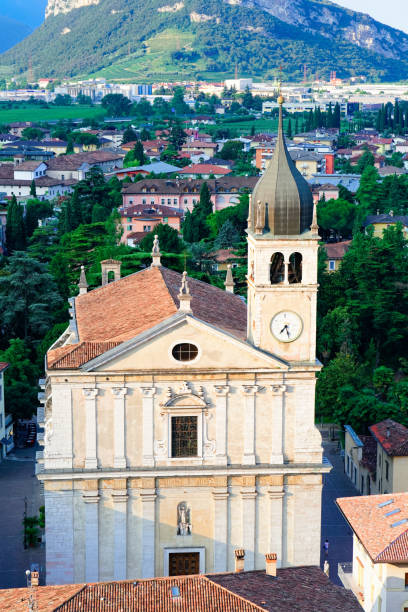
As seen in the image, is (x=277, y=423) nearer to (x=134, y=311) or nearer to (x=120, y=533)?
(x=120, y=533)

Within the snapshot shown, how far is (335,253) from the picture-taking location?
10294 centimetres

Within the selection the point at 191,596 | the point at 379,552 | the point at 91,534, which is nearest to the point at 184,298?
the point at 91,534

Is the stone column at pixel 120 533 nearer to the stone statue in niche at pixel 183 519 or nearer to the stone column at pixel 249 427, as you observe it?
the stone statue in niche at pixel 183 519

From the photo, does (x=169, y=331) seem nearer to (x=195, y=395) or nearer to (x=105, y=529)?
(x=195, y=395)

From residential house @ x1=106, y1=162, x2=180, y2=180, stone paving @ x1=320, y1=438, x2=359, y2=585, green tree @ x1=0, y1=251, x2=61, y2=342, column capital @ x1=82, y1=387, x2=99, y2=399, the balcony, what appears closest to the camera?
the balcony

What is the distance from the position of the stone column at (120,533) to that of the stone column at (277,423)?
587cm

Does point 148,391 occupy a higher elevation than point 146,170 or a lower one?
lower

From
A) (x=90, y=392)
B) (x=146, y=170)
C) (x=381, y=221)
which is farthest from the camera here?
(x=146, y=170)

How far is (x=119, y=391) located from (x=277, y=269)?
24.7 ft

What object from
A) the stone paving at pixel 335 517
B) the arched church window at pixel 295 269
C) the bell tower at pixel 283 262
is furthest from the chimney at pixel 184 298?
the stone paving at pixel 335 517

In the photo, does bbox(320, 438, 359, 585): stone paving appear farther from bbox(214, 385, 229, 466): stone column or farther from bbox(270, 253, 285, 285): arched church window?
bbox(270, 253, 285, 285): arched church window

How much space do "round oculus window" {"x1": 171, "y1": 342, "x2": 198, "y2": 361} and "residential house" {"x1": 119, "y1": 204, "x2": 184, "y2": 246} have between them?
2879 inches

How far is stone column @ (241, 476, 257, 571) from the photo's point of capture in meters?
42.5

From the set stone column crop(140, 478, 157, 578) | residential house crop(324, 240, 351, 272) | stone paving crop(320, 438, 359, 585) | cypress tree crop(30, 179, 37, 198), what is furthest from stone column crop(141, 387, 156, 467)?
cypress tree crop(30, 179, 37, 198)
